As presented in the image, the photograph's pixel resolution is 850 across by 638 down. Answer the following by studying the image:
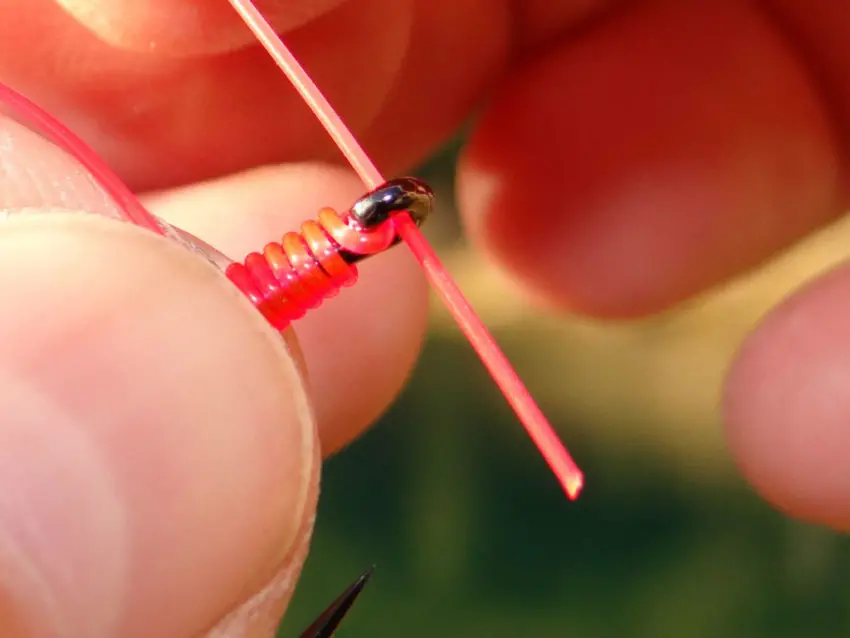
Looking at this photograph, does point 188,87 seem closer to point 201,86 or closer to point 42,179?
point 201,86

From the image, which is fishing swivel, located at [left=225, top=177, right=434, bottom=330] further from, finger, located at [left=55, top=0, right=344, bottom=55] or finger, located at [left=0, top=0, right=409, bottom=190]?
finger, located at [left=0, top=0, right=409, bottom=190]

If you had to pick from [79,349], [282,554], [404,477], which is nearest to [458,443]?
[404,477]

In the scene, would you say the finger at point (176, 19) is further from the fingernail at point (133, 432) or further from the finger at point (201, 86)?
the fingernail at point (133, 432)

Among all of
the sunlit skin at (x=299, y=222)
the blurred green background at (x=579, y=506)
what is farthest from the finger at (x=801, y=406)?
the blurred green background at (x=579, y=506)

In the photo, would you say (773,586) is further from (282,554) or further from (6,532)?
(6,532)

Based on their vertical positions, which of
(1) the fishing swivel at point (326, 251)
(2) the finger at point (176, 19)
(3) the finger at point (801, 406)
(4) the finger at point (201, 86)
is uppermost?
(4) the finger at point (201, 86)

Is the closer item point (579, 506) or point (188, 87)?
point (188, 87)

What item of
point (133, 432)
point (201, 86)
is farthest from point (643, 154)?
point (133, 432)
